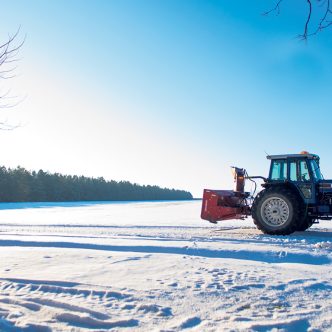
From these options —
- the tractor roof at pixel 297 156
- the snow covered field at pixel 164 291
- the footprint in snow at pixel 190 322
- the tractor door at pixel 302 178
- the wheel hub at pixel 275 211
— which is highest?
the tractor roof at pixel 297 156

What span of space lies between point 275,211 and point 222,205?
1.64m

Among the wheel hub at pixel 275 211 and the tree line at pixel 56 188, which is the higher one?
the tree line at pixel 56 188

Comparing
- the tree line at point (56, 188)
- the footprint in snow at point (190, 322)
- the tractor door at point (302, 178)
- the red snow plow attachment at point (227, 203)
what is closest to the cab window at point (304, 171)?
the tractor door at point (302, 178)

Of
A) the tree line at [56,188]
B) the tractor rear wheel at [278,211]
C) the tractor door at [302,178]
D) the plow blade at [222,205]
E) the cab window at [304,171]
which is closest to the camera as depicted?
the tractor rear wheel at [278,211]

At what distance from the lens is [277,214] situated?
31.9ft

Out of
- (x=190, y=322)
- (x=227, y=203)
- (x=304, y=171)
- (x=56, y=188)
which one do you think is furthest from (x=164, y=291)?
(x=56, y=188)

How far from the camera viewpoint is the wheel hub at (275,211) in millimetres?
9648

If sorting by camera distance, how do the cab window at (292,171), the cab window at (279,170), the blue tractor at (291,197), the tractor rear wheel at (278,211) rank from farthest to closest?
1. the cab window at (279,170)
2. the cab window at (292,171)
3. the blue tractor at (291,197)
4. the tractor rear wheel at (278,211)

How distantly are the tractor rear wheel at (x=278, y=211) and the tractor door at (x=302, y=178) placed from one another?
0.30 metres

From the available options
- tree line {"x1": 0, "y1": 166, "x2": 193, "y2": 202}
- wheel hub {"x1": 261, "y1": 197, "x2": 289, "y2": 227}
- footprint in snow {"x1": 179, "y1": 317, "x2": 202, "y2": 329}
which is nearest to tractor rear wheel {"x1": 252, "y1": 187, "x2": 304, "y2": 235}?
wheel hub {"x1": 261, "y1": 197, "x2": 289, "y2": 227}

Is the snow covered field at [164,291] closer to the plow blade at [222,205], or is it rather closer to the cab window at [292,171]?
the cab window at [292,171]

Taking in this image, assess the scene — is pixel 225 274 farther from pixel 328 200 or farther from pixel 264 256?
pixel 328 200

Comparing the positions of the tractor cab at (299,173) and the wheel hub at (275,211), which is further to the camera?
the tractor cab at (299,173)

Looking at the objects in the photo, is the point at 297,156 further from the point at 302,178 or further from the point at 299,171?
the point at 302,178
